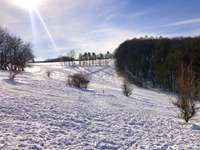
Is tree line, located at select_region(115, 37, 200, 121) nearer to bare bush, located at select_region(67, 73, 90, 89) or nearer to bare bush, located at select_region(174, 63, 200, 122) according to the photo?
bare bush, located at select_region(67, 73, 90, 89)

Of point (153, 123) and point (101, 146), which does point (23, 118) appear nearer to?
point (101, 146)

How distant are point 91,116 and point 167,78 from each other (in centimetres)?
4100

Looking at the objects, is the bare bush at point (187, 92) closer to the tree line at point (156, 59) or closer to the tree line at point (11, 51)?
the tree line at point (156, 59)

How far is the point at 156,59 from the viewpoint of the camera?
5794cm

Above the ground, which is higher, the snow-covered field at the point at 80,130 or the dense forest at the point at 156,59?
the dense forest at the point at 156,59

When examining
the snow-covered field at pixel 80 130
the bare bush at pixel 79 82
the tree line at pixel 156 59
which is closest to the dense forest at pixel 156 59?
the tree line at pixel 156 59

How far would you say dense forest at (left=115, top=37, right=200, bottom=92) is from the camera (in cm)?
5125

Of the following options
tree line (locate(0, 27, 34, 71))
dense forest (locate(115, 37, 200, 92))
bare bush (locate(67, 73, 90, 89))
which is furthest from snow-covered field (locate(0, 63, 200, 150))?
tree line (locate(0, 27, 34, 71))

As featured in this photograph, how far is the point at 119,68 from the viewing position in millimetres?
67562

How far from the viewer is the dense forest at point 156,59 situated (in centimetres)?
5125

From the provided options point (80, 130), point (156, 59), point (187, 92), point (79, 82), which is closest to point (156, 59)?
point (156, 59)

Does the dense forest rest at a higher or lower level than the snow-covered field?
higher

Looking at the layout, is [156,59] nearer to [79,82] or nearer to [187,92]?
[79,82]

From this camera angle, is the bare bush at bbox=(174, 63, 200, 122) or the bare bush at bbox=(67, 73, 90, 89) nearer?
the bare bush at bbox=(174, 63, 200, 122)
